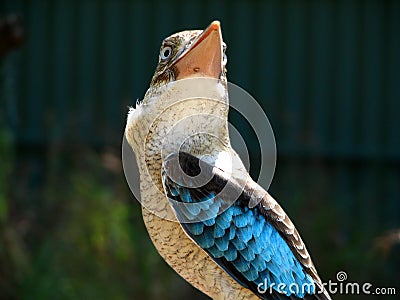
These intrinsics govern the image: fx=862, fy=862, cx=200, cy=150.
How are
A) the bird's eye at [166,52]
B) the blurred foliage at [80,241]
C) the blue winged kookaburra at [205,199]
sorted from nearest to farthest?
the blue winged kookaburra at [205,199], the bird's eye at [166,52], the blurred foliage at [80,241]

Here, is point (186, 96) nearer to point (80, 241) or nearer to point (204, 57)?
point (204, 57)

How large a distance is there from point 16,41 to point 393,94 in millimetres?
3984

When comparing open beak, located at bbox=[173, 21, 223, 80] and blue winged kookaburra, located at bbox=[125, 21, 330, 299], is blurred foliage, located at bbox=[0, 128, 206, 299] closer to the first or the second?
blue winged kookaburra, located at bbox=[125, 21, 330, 299]

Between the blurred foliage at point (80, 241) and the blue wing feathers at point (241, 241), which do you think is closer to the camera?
the blue wing feathers at point (241, 241)

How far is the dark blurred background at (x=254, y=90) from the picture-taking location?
7402 mm

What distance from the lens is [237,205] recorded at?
3123 mm

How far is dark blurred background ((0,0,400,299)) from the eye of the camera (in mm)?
7402

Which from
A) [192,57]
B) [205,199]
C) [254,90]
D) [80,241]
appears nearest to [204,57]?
[192,57]

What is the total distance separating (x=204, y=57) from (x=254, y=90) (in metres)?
5.44

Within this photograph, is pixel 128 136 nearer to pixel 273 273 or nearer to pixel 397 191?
pixel 273 273

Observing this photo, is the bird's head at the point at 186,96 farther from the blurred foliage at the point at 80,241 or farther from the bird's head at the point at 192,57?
the blurred foliage at the point at 80,241

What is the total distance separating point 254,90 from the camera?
8.34 m

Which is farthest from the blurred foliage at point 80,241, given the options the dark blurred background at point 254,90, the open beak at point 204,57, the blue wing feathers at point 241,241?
the open beak at point 204,57

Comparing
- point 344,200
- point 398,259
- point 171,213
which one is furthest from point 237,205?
point 344,200
